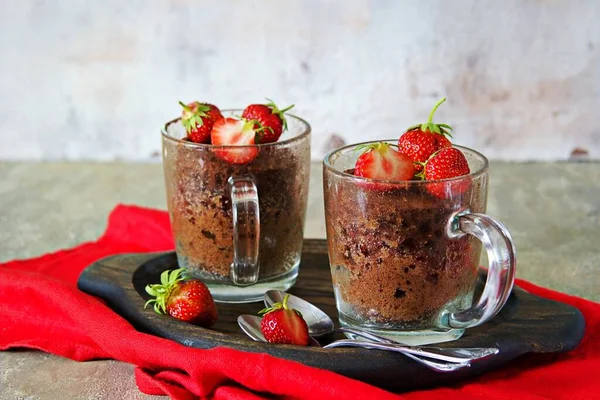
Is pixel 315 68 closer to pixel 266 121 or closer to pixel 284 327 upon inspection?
pixel 266 121

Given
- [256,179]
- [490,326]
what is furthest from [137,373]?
[490,326]

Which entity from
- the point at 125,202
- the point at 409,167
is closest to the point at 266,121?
the point at 409,167

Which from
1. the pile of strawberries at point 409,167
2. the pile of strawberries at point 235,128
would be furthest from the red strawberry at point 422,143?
the pile of strawberries at point 235,128

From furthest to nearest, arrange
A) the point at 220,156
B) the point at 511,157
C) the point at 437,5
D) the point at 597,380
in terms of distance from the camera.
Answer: the point at 511,157
the point at 437,5
the point at 220,156
the point at 597,380

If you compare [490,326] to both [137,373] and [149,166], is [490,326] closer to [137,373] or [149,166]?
[137,373]

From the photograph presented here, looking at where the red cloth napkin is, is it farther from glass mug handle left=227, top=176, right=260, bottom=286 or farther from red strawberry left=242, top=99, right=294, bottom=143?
red strawberry left=242, top=99, right=294, bottom=143

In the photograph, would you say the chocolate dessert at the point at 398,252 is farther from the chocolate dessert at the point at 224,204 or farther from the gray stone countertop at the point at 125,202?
the gray stone countertop at the point at 125,202

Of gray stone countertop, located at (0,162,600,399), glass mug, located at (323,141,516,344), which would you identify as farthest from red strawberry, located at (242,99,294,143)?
gray stone countertop, located at (0,162,600,399)

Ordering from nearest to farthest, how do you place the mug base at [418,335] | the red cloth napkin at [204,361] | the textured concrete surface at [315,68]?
the red cloth napkin at [204,361], the mug base at [418,335], the textured concrete surface at [315,68]
